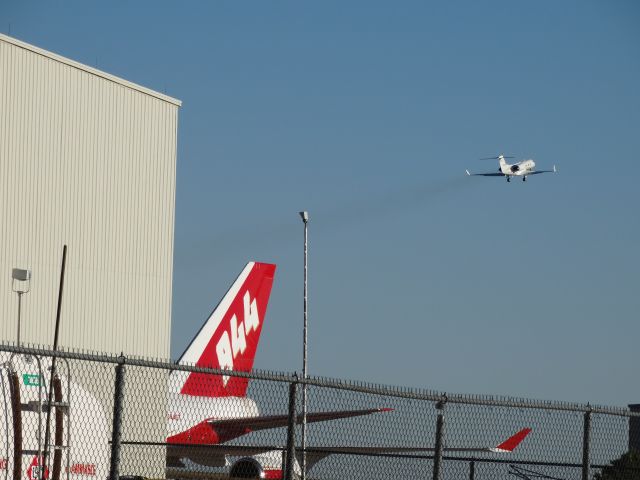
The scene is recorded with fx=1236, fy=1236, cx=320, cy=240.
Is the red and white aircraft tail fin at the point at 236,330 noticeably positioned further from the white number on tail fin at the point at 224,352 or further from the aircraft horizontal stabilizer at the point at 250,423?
the aircraft horizontal stabilizer at the point at 250,423

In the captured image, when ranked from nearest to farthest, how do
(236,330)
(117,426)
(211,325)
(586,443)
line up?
(117,426) < (586,443) < (211,325) < (236,330)

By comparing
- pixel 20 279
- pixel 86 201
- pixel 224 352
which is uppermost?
pixel 86 201

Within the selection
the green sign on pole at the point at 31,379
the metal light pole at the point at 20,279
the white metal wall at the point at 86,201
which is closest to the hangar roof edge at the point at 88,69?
the white metal wall at the point at 86,201

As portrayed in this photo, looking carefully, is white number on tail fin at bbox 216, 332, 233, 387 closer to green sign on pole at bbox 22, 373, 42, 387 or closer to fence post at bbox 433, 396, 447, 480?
green sign on pole at bbox 22, 373, 42, 387

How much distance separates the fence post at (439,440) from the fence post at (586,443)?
2116 mm

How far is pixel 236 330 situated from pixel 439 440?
23.1 metres

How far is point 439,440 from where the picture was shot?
42.0 ft

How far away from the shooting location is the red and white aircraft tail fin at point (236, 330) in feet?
110

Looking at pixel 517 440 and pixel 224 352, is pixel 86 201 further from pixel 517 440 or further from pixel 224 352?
pixel 517 440

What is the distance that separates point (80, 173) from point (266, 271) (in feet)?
26.6

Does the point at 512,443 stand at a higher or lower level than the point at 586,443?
lower

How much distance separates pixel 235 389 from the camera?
1328 inches

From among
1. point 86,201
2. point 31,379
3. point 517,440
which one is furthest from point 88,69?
point 31,379

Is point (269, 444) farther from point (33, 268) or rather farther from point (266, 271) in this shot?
point (266, 271)
